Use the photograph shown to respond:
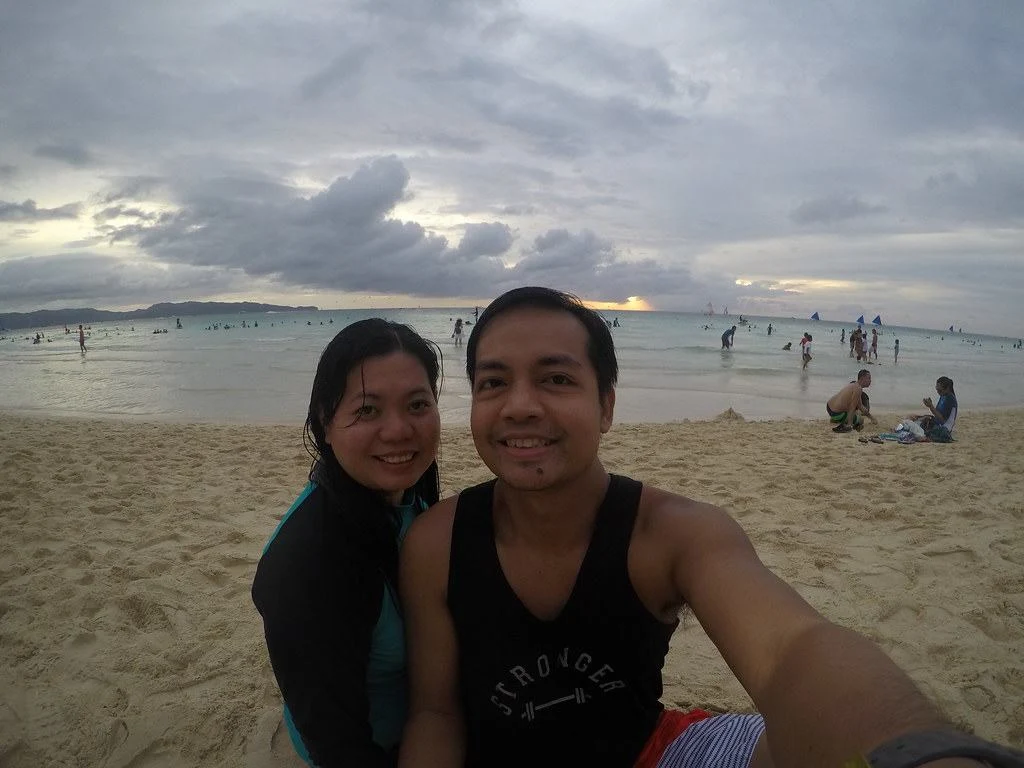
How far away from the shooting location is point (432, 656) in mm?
1766

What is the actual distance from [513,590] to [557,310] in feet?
2.96

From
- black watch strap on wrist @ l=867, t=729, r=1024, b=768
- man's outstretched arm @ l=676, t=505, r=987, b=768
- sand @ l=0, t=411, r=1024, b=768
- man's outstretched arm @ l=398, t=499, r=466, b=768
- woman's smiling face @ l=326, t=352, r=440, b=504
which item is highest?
woman's smiling face @ l=326, t=352, r=440, b=504

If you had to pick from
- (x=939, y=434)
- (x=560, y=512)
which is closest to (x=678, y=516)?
(x=560, y=512)

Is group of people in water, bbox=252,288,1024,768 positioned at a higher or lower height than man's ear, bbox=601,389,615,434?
lower

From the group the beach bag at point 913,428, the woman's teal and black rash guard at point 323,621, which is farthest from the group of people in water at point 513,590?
the beach bag at point 913,428

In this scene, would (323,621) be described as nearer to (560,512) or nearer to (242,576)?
(560,512)

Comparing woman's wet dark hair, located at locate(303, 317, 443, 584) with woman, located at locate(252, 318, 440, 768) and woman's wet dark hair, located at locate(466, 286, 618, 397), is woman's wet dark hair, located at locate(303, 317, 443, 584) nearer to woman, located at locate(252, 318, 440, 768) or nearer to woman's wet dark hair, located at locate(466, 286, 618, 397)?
woman, located at locate(252, 318, 440, 768)

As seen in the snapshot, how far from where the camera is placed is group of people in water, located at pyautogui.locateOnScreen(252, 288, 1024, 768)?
157 centimetres

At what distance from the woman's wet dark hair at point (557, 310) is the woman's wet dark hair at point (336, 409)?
329 mm

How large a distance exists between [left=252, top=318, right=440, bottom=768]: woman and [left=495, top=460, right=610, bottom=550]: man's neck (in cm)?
46

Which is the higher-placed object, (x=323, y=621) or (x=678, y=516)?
(x=678, y=516)

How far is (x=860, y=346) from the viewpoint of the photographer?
3147cm

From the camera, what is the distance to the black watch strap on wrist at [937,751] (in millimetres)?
752

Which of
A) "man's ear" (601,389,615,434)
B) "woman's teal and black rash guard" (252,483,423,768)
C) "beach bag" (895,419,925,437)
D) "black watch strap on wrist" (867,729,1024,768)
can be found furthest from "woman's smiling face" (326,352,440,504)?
"beach bag" (895,419,925,437)
